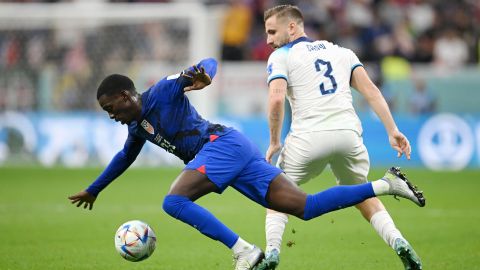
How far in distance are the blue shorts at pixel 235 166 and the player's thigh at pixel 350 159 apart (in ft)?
2.31

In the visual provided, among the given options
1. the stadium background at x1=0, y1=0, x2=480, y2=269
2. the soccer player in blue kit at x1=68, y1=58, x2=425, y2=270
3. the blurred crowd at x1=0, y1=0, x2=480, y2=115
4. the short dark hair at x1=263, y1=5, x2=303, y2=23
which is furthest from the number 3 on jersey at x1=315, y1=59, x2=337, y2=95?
the blurred crowd at x1=0, y1=0, x2=480, y2=115

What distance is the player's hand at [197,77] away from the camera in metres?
6.80

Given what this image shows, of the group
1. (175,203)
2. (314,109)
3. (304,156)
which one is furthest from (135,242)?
(314,109)

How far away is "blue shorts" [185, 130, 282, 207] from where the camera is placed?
22.4 ft

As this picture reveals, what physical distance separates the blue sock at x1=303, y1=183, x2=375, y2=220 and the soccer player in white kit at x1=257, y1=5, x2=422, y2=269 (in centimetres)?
64

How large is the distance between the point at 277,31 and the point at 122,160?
5.77 feet

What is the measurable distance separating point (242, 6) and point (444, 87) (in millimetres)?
5813

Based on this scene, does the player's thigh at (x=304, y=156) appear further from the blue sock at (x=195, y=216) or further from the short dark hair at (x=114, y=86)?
the short dark hair at (x=114, y=86)

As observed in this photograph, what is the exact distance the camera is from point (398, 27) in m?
22.8

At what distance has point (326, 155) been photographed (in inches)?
293

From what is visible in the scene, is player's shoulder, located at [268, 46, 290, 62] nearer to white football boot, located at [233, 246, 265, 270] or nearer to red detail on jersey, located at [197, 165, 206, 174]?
red detail on jersey, located at [197, 165, 206, 174]

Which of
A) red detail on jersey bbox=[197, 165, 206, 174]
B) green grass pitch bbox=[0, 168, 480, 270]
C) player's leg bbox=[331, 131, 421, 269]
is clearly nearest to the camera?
red detail on jersey bbox=[197, 165, 206, 174]

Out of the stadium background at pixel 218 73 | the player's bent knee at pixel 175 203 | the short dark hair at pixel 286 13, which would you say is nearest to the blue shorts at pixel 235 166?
the player's bent knee at pixel 175 203

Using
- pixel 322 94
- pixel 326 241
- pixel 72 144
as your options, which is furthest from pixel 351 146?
pixel 72 144
